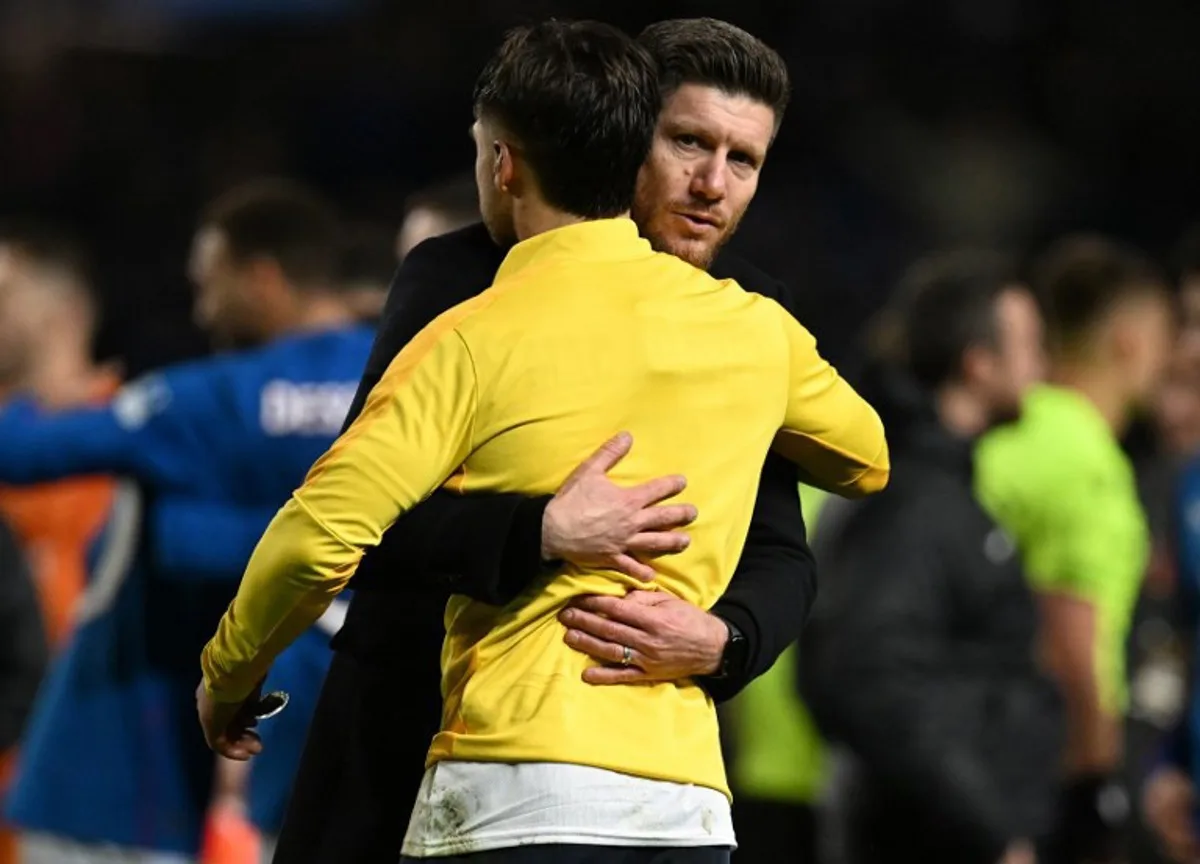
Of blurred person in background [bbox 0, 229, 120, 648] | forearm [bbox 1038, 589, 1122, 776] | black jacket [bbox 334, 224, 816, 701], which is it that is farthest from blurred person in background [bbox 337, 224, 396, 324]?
black jacket [bbox 334, 224, 816, 701]

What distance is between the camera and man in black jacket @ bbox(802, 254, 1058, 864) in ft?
18.7

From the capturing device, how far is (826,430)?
3.17 meters

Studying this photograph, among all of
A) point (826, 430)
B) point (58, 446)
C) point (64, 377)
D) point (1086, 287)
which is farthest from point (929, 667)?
point (64, 377)

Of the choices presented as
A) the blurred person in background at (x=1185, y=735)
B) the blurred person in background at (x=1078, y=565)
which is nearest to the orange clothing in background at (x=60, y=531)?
the blurred person in background at (x=1078, y=565)

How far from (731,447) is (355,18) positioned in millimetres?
14348

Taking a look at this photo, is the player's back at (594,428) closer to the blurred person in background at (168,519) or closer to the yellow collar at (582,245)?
the yellow collar at (582,245)

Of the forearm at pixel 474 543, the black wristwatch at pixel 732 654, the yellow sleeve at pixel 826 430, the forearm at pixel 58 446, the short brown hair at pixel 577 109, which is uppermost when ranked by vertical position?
the short brown hair at pixel 577 109

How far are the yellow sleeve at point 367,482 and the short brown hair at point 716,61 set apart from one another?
63cm

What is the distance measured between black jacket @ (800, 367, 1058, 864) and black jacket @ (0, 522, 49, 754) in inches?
80.9

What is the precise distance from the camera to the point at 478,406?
2.81m

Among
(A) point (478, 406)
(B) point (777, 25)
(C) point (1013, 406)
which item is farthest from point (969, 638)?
(B) point (777, 25)

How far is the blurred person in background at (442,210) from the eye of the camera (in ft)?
16.7

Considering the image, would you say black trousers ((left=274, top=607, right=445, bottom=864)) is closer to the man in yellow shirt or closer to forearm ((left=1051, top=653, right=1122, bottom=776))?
the man in yellow shirt

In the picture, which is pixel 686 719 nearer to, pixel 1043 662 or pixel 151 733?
pixel 151 733
